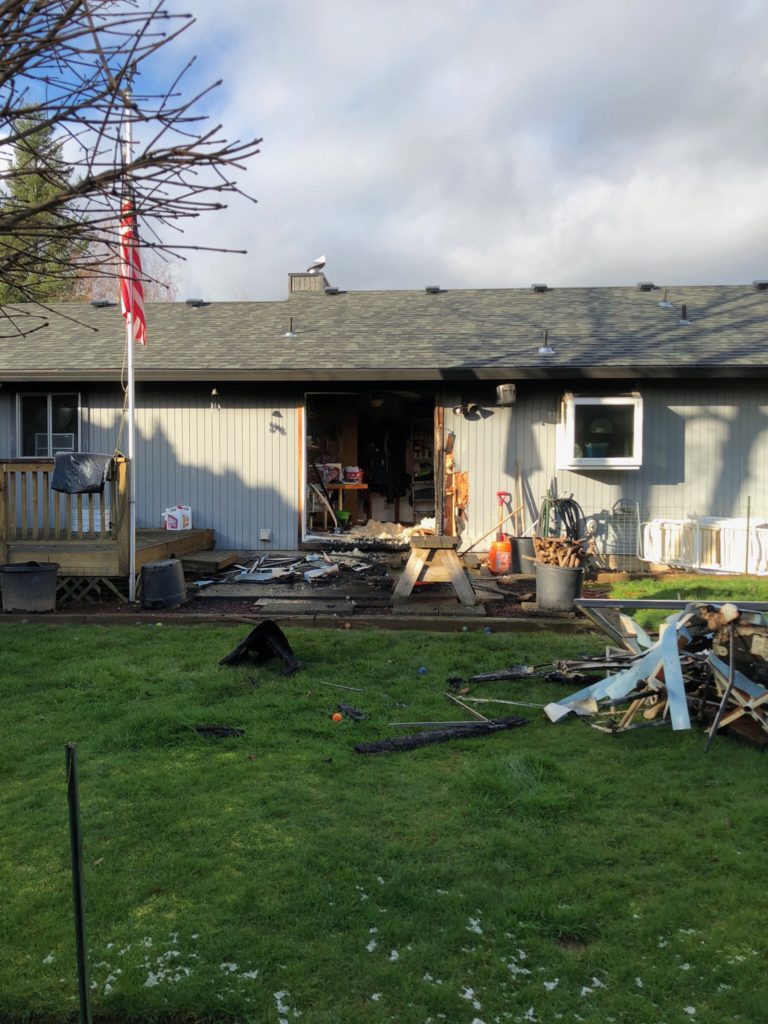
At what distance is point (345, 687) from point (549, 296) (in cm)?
1018

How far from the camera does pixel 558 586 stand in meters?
6.91

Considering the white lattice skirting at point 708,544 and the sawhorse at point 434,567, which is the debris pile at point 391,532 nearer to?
the sawhorse at point 434,567

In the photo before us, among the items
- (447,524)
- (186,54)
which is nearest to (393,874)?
(186,54)

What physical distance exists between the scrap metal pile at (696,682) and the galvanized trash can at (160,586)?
413 centimetres

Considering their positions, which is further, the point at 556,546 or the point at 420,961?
the point at 556,546

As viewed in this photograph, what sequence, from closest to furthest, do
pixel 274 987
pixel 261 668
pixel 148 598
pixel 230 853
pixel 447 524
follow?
pixel 274 987
pixel 230 853
pixel 261 668
pixel 148 598
pixel 447 524

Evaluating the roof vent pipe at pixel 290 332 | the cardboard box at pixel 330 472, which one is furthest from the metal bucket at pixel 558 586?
the cardboard box at pixel 330 472

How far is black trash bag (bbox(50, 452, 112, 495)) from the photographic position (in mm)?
7297

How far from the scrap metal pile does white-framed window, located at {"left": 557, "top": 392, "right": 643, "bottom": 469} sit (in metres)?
5.45

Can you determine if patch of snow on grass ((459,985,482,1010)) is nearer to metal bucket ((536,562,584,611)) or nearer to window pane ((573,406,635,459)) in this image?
metal bucket ((536,562,584,611))

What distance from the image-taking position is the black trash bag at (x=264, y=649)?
5.23m

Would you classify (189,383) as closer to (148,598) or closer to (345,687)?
(148,598)

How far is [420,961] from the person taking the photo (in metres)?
2.22

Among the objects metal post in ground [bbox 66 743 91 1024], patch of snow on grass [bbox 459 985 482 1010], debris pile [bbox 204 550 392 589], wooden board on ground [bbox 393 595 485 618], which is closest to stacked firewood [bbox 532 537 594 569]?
wooden board on ground [bbox 393 595 485 618]
